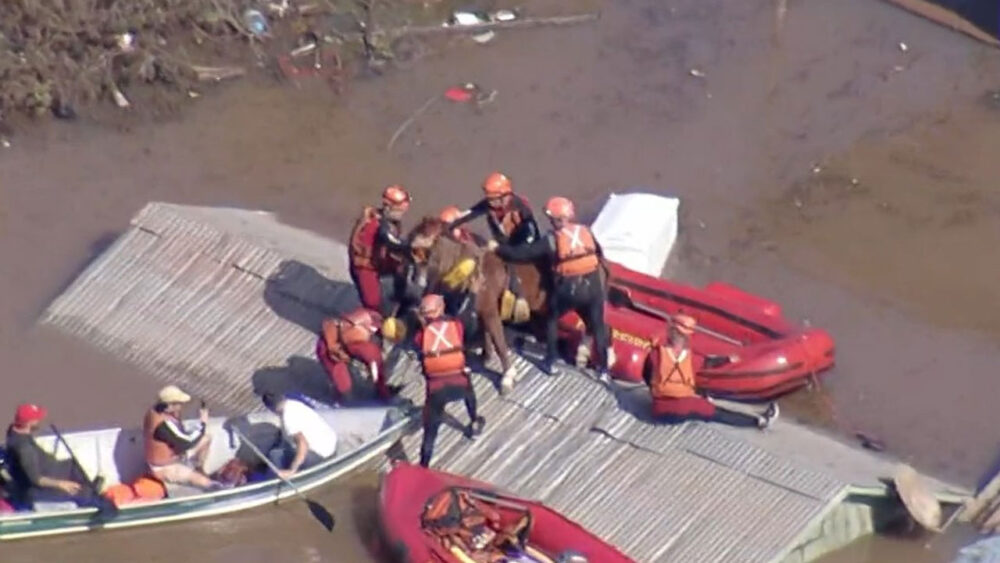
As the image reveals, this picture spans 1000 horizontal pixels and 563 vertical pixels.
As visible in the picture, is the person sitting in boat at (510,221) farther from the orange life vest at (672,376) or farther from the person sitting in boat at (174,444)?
the person sitting in boat at (174,444)

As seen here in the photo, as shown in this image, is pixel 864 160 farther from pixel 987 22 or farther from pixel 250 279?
pixel 250 279

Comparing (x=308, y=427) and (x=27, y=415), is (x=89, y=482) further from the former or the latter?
(x=308, y=427)

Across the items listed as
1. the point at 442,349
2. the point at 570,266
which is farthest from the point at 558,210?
the point at 442,349

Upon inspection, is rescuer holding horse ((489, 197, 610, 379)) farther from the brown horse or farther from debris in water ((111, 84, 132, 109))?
debris in water ((111, 84, 132, 109))

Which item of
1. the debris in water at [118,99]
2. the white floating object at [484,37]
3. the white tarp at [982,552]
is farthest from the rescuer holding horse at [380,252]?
the white floating object at [484,37]

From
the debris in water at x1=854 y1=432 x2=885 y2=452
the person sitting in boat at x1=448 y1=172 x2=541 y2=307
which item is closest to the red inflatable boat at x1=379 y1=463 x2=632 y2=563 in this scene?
the person sitting in boat at x1=448 y1=172 x2=541 y2=307

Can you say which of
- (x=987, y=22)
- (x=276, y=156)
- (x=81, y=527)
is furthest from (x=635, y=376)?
(x=987, y=22)
